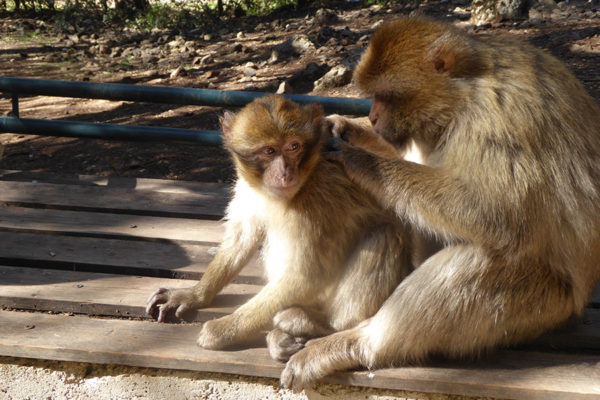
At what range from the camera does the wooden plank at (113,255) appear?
11.2 feet

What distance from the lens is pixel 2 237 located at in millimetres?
3688

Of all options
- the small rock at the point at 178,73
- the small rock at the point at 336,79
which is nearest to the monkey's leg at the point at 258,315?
the small rock at the point at 336,79

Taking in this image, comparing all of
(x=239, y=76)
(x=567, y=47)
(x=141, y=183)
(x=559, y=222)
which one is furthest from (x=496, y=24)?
(x=559, y=222)

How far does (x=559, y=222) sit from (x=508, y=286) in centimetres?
32

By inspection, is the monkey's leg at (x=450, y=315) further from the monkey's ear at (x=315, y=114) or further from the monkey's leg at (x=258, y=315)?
the monkey's ear at (x=315, y=114)

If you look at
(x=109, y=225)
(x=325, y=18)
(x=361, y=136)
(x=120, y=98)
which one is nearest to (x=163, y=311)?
(x=109, y=225)

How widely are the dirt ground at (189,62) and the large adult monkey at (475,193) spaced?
135 inches

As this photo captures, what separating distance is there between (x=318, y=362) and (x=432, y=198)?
30.1 inches

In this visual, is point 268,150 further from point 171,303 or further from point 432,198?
point 171,303

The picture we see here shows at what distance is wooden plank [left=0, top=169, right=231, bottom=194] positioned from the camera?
437 centimetres

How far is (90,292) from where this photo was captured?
10.4ft

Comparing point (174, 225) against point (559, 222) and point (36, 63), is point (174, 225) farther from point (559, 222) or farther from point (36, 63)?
point (36, 63)

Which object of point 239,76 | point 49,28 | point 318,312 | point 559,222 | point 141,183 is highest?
point 559,222

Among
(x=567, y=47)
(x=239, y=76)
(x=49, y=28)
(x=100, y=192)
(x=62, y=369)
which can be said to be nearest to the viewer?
(x=62, y=369)
